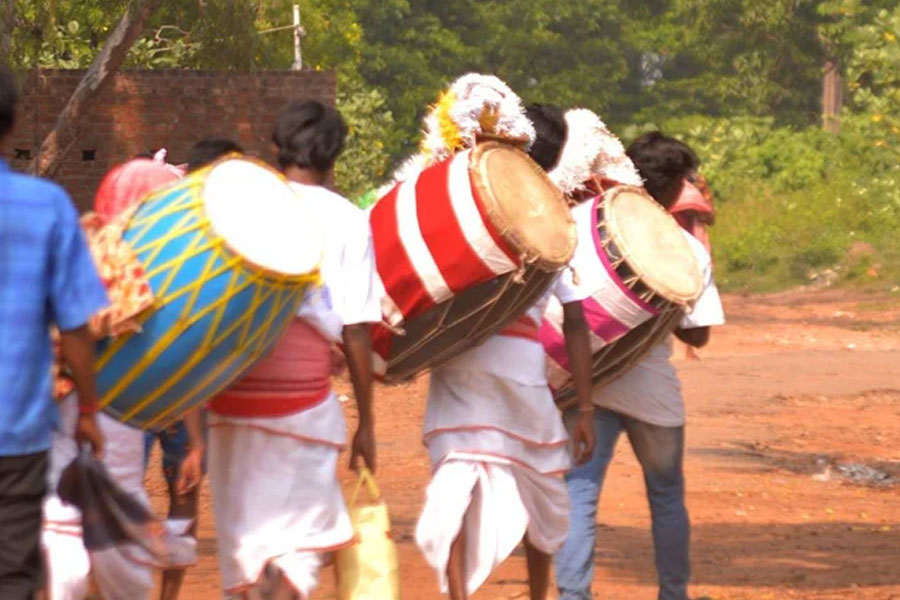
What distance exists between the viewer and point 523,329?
6320 mm

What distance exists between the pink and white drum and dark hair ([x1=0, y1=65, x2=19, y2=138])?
96.4 inches

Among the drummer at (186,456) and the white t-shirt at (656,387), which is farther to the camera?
the white t-shirt at (656,387)

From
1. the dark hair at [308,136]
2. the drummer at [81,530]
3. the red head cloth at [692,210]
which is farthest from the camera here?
the red head cloth at [692,210]

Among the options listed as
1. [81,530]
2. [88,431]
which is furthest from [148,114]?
[88,431]

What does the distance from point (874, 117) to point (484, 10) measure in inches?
868

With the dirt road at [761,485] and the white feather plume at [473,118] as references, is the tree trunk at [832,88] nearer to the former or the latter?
the dirt road at [761,485]

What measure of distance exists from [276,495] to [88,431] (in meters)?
0.96

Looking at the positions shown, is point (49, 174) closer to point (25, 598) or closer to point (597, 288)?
point (597, 288)

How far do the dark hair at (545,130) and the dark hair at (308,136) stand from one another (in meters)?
0.98

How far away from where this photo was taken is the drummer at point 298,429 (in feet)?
18.2

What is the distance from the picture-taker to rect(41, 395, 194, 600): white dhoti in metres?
5.31

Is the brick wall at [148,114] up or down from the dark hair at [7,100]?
down

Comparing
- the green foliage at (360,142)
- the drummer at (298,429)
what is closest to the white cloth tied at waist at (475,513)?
the drummer at (298,429)

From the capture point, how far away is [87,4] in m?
17.3
